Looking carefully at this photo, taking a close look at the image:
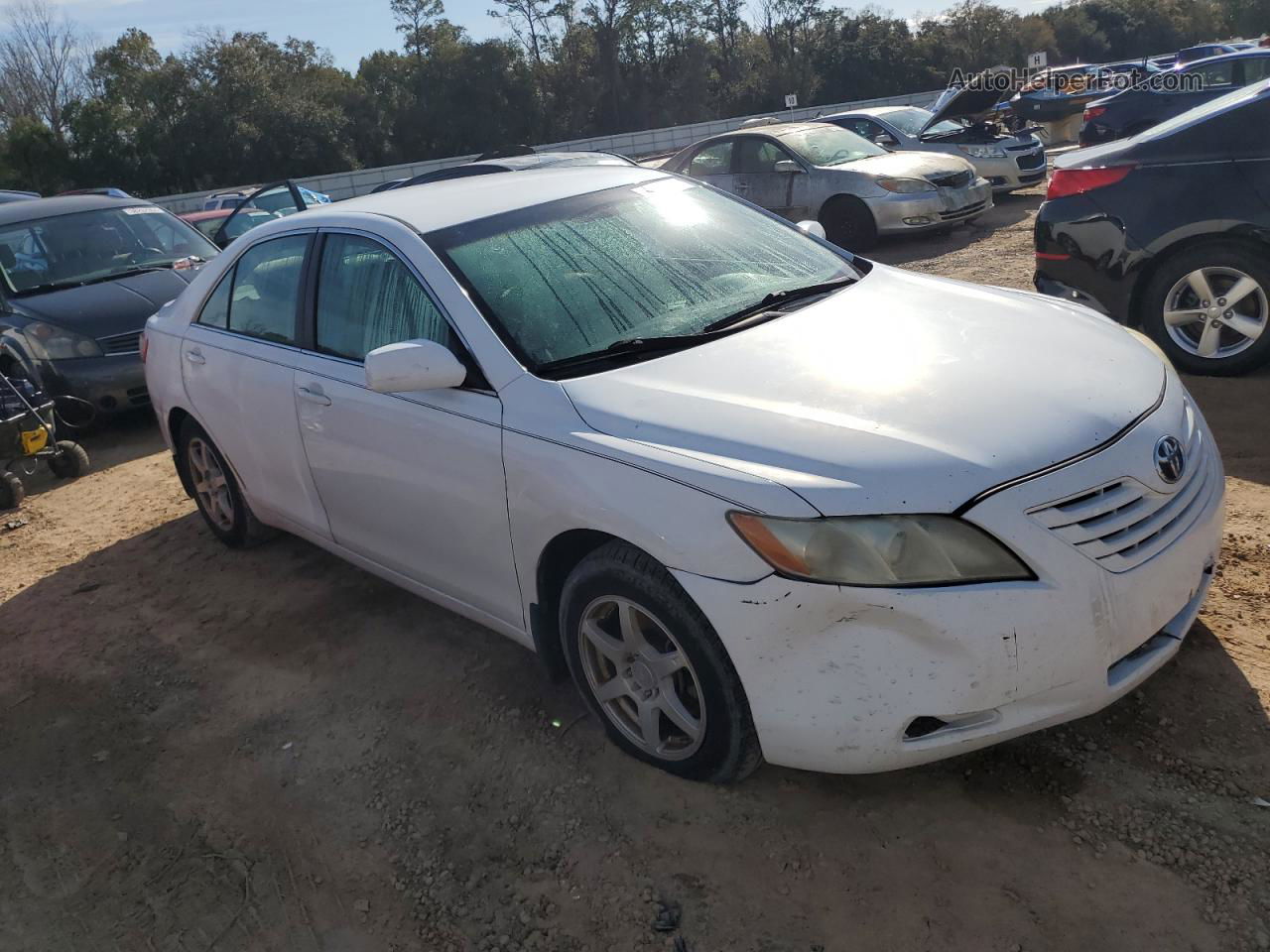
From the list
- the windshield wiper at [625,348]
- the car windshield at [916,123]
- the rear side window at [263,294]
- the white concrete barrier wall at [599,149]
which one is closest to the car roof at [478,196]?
the rear side window at [263,294]

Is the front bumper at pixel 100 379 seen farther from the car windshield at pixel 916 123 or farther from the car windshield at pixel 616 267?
the car windshield at pixel 916 123

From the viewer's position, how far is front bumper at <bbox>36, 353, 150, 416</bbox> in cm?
754

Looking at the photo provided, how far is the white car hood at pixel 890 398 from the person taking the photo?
7.74 feet

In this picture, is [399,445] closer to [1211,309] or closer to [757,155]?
[1211,309]

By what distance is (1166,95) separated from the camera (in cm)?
1551

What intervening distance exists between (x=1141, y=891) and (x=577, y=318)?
215 cm

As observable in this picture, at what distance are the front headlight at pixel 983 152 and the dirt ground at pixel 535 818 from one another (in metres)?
10.3

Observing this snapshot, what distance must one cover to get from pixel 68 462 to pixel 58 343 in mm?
1088

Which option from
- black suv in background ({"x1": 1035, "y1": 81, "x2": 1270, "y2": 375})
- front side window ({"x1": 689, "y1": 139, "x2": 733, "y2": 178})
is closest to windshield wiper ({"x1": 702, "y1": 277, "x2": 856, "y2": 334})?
black suv in background ({"x1": 1035, "y1": 81, "x2": 1270, "y2": 375})

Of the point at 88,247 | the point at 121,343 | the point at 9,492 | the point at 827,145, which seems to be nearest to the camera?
the point at 9,492

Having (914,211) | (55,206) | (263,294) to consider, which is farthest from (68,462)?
(914,211)

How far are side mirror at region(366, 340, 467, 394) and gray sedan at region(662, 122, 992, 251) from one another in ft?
28.7

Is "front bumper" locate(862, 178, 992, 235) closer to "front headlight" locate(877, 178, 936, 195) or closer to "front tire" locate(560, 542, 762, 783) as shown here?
"front headlight" locate(877, 178, 936, 195)

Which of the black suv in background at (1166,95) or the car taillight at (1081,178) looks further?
the black suv in background at (1166,95)
